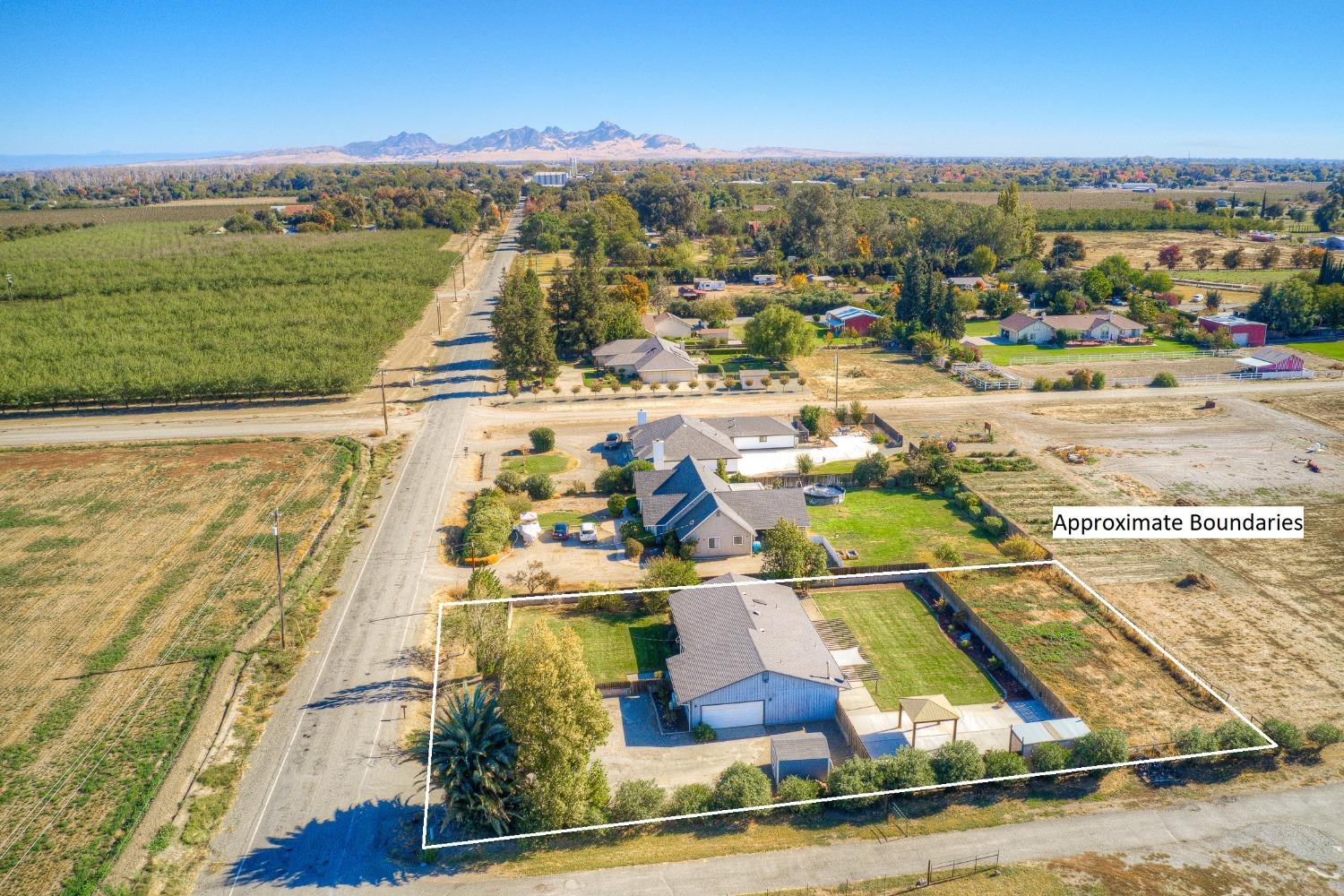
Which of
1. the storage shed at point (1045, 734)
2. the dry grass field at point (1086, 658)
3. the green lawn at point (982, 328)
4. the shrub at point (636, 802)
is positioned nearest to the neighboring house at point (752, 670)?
the shrub at point (636, 802)

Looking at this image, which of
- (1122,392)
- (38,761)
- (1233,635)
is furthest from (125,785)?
(1122,392)

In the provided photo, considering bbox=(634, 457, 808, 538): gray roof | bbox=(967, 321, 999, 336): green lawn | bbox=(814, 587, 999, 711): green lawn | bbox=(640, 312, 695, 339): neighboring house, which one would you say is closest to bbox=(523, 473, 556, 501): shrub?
bbox=(634, 457, 808, 538): gray roof

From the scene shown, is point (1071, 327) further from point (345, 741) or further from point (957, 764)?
point (345, 741)

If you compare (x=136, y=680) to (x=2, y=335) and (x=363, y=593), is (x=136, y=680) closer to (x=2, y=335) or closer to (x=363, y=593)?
(x=363, y=593)

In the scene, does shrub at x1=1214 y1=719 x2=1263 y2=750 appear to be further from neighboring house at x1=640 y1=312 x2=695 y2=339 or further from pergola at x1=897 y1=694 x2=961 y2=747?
neighboring house at x1=640 y1=312 x2=695 y2=339

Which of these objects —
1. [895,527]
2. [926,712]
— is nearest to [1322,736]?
[926,712]

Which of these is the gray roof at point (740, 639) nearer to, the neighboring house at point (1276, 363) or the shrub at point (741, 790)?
the shrub at point (741, 790)

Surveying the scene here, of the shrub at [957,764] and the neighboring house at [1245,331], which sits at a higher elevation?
the neighboring house at [1245,331]
